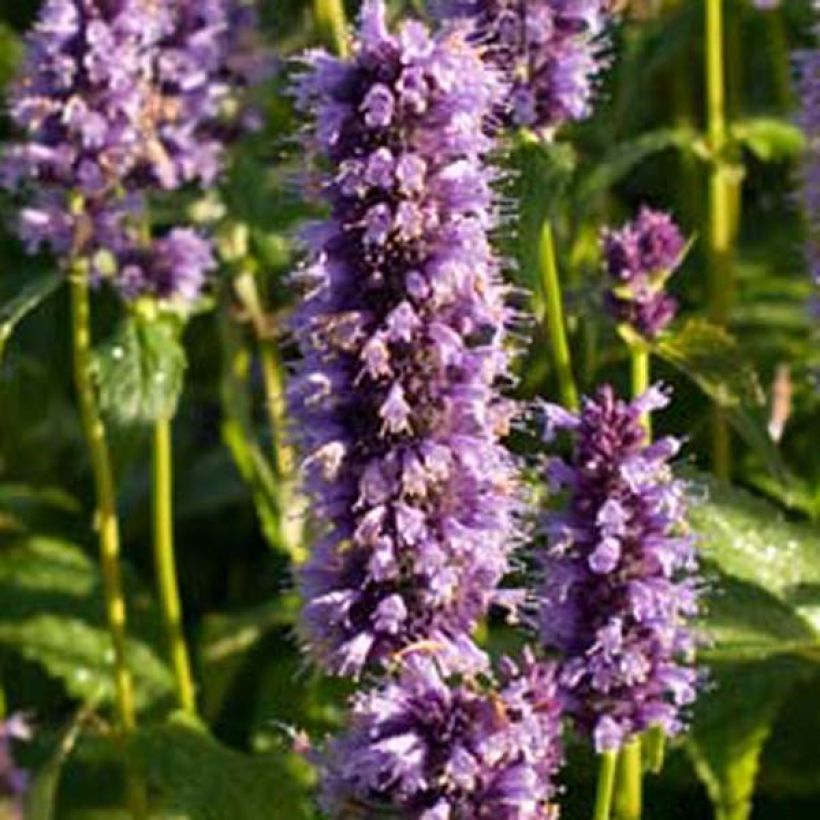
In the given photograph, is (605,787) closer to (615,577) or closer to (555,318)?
(615,577)

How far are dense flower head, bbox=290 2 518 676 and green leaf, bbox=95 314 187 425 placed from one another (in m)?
1.26

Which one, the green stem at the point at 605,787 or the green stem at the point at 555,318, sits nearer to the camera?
the green stem at the point at 605,787

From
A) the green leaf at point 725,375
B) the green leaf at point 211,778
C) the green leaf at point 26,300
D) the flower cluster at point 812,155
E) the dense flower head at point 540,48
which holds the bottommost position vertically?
the green leaf at point 211,778

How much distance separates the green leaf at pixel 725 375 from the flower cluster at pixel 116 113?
3.06 feet

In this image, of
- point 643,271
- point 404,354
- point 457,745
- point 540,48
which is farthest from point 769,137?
point 457,745

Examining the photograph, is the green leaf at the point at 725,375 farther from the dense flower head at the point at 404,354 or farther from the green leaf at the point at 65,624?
the green leaf at the point at 65,624

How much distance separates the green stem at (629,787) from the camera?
3262 mm

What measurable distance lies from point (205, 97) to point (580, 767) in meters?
1.33

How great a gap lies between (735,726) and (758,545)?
42 cm

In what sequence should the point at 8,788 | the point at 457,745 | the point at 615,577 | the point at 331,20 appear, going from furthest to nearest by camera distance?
the point at 331,20, the point at 8,788, the point at 615,577, the point at 457,745

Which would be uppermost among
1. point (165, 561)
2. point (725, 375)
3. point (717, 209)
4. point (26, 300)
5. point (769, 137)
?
point (769, 137)

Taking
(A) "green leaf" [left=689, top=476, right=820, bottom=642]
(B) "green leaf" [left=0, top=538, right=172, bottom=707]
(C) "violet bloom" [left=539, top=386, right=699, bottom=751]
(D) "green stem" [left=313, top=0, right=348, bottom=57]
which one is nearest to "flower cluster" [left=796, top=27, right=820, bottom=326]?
(A) "green leaf" [left=689, top=476, right=820, bottom=642]

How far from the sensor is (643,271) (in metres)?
3.44

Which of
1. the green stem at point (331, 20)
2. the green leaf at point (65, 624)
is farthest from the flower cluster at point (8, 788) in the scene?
the green stem at point (331, 20)
